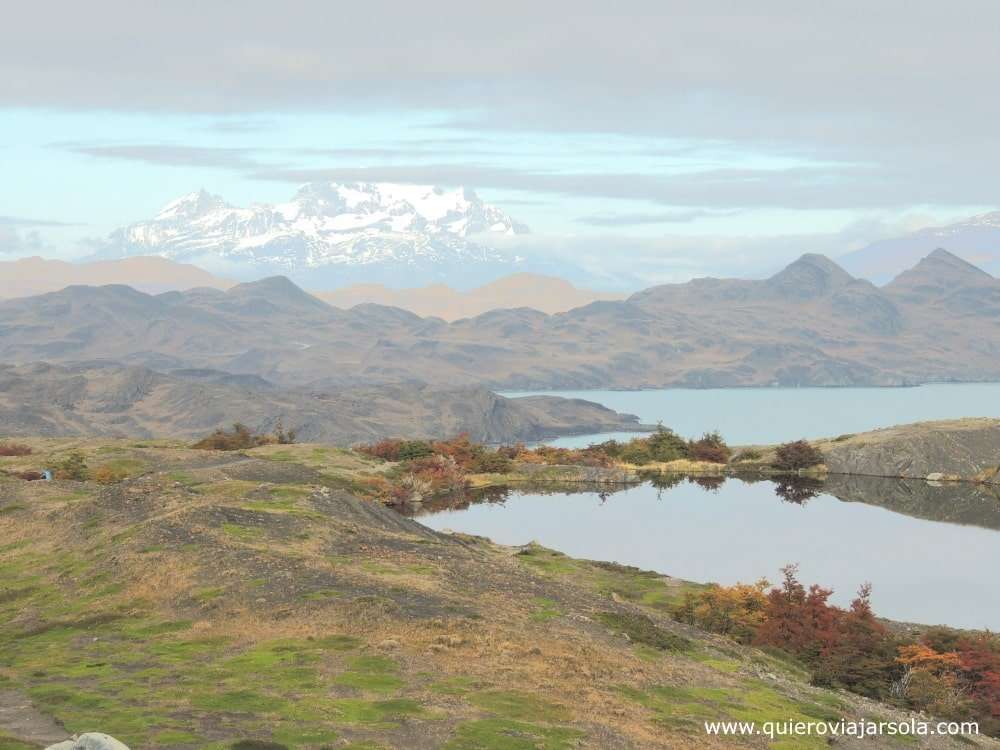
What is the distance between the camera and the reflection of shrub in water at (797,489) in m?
112

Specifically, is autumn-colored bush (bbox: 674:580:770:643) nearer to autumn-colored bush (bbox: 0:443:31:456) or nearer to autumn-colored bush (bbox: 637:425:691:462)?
autumn-colored bush (bbox: 0:443:31:456)

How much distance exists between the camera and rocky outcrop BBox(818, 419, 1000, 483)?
124 meters

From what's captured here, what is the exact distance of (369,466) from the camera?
118 meters

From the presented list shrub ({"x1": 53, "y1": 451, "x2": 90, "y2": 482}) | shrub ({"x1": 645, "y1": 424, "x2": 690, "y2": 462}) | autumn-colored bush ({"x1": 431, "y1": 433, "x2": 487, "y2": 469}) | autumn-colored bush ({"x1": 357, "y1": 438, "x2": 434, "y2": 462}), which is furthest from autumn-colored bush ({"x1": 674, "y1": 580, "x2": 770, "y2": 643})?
shrub ({"x1": 645, "y1": 424, "x2": 690, "y2": 462})

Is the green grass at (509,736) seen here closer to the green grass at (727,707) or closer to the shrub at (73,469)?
the green grass at (727,707)

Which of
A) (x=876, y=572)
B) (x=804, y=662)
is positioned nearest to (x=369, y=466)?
(x=876, y=572)

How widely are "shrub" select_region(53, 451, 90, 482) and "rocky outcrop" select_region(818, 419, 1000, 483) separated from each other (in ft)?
275

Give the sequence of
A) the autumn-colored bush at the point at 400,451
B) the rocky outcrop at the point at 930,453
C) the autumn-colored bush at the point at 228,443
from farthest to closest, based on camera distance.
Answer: the autumn-colored bush at the point at 400,451 → the rocky outcrop at the point at 930,453 → the autumn-colored bush at the point at 228,443

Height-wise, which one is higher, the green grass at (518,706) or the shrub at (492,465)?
the green grass at (518,706)

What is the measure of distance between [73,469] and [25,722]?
2539 inches

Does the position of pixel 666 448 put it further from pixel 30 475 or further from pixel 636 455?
pixel 30 475

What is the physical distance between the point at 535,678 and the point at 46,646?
16238 mm

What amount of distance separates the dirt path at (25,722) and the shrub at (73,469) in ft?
193

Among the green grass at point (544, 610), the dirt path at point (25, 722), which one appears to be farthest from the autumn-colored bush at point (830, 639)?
the dirt path at point (25, 722)
